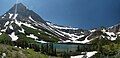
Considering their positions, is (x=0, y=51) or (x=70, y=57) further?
(x=70, y=57)

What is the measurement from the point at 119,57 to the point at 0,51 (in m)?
30.8

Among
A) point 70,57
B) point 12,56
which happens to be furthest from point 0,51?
point 70,57

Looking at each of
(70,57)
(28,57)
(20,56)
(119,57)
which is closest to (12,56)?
(20,56)

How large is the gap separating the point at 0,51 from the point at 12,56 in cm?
497

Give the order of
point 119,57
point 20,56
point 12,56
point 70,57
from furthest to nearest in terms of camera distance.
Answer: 1. point 70,57
2. point 119,57
3. point 20,56
4. point 12,56

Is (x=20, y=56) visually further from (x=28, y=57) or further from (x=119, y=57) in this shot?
(x=119, y=57)

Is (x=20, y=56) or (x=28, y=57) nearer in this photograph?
(x=20, y=56)

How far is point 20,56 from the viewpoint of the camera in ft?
233

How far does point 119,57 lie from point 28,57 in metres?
22.0

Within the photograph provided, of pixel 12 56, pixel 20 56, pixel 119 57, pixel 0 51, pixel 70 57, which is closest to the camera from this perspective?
pixel 0 51

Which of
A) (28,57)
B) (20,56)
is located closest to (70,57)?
(28,57)

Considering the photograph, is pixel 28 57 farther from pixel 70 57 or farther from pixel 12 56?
pixel 70 57

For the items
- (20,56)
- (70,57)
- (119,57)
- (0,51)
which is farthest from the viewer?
(70,57)

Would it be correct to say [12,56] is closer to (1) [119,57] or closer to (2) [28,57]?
(2) [28,57]
